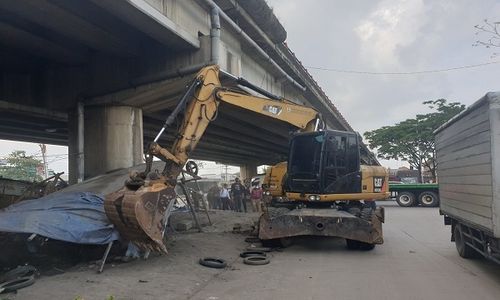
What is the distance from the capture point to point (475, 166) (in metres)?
8.28

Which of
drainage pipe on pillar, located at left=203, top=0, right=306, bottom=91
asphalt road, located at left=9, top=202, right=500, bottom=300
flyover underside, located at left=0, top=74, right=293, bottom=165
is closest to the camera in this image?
asphalt road, located at left=9, top=202, right=500, bottom=300

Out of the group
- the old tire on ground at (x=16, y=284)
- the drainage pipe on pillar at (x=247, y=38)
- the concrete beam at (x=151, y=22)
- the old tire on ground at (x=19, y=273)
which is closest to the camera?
the old tire on ground at (x=16, y=284)

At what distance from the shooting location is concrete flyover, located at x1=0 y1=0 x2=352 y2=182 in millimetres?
10453

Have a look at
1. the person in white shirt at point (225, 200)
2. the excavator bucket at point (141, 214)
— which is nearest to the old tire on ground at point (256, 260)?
the excavator bucket at point (141, 214)

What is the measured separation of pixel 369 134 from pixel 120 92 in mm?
42342

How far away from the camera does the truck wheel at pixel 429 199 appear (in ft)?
109

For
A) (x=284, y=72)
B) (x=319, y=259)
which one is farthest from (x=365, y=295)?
(x=284, y=72)

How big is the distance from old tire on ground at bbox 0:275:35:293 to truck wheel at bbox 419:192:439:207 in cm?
3014

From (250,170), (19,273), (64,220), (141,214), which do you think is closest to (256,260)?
(141,214)

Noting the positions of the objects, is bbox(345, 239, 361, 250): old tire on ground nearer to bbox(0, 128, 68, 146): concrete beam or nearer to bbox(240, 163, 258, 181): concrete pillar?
bbox(0, 128, 68, 146): concrete beam

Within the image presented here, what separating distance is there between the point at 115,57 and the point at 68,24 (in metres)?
2.91

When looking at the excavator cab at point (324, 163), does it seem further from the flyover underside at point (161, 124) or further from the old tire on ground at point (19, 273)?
the old tire on ground at point (19, 273)

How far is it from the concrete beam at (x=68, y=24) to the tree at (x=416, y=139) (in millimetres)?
36727

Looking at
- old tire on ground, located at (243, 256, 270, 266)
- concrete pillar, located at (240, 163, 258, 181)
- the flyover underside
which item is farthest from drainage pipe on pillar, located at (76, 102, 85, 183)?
concrete pillar, located at (240, 163, 258, 181)
